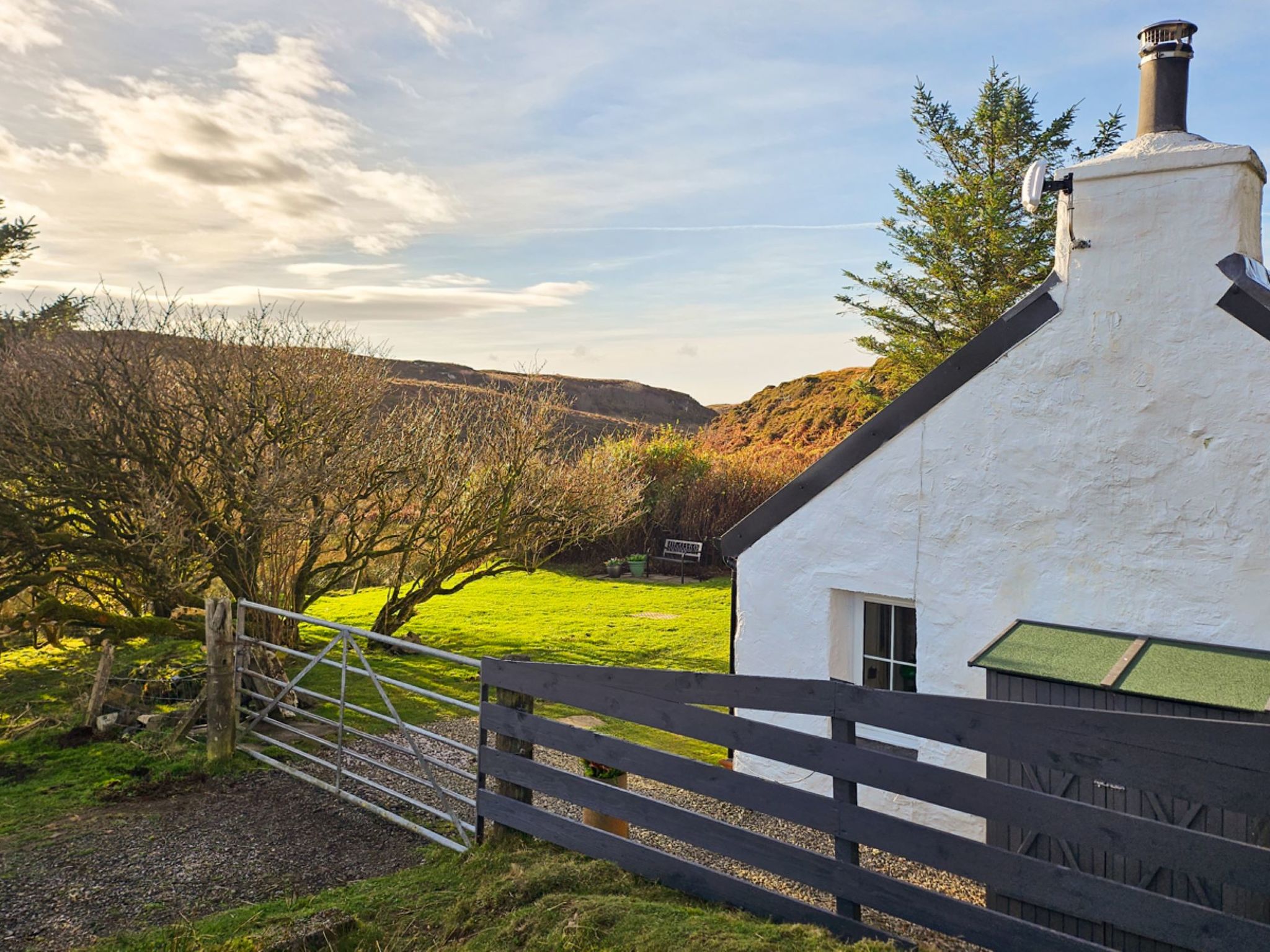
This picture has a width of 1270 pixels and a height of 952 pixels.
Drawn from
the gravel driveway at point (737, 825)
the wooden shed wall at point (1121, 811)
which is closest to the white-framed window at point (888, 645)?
the gravel driveway at point (737, 825)

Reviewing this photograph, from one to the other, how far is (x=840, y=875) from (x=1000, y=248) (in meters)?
26.7

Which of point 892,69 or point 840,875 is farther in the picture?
point 892,69

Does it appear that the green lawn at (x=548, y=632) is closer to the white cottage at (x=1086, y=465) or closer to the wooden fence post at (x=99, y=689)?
the wooden fence post at (x=99, y=689)

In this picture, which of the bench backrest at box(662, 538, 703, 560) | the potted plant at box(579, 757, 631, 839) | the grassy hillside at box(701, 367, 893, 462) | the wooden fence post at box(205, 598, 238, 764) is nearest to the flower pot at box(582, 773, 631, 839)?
the potted plant at box(579, 757, 631, 839)

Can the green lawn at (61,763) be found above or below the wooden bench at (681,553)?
below

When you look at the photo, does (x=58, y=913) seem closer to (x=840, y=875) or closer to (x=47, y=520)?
(x=840, y=875)

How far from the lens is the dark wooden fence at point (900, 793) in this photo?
324 centimetres

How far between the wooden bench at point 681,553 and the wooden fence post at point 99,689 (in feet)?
50.8

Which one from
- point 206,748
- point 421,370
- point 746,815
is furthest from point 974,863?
point 421,370

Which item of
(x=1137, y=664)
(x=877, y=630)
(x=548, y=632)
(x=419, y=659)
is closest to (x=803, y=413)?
(x=548, y=632)

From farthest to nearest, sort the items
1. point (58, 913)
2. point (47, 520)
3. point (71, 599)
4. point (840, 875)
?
point (71, 599)
point (47, 520)
point (58, 913)
point (840, 875)

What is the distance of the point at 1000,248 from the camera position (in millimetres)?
26703

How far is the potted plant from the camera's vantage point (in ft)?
20.8

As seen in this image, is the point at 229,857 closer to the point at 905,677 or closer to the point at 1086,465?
the point at 905,677
